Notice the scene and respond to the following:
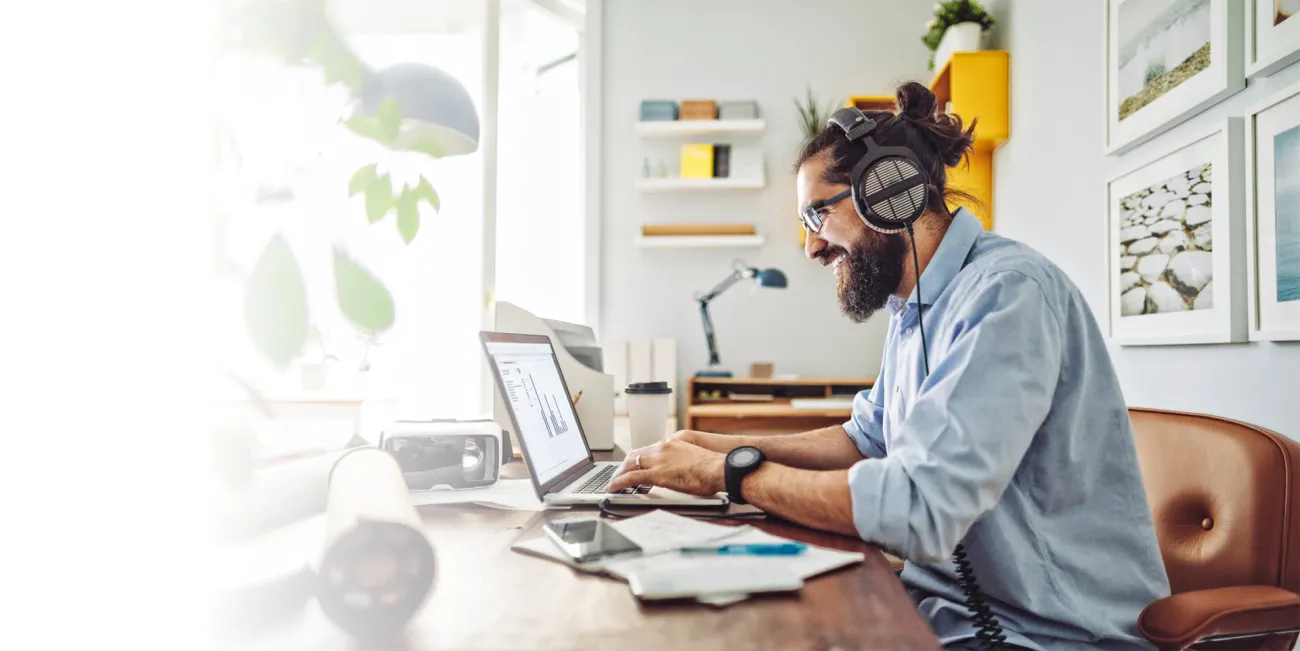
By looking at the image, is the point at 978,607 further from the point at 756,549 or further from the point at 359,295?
the point at 359,295

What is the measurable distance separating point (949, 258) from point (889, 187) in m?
0.15

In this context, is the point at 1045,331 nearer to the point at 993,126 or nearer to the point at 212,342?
the point at 212,342

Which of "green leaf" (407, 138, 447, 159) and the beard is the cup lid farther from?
"green leaf" (407, 138, 447, 159)

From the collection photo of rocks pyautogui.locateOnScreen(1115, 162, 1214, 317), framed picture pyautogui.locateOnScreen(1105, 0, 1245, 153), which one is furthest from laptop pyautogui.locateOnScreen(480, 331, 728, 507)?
framed picture pyautogui.locateOnScreen(1105, 0, 1245, 153)

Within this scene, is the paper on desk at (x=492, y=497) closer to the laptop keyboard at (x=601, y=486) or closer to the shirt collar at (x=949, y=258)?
the laptop keyboard at (x=601, y=486)

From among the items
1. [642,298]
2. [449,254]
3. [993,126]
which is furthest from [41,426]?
[642,298]

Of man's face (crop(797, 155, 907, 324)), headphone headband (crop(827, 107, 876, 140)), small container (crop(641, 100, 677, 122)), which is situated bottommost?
man's face (crop(797, 155, 907, 324))

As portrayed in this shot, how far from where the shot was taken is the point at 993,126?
3039 millimetres

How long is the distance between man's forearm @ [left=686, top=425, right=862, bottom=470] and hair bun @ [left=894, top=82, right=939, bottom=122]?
609 millimetres

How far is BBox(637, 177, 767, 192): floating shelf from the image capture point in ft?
12.0

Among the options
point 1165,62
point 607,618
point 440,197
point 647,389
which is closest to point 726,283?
point 647,389

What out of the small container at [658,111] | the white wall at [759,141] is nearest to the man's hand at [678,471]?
the white wall at [759,141]

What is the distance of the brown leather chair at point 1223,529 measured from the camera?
0.98 meters

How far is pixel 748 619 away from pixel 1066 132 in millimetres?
2431
